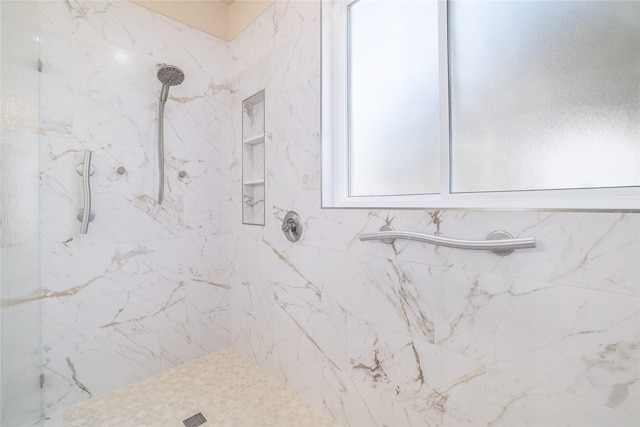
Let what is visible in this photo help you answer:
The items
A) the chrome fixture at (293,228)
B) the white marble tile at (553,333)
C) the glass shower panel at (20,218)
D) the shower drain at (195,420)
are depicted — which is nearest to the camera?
the white marble tile at (553,333)

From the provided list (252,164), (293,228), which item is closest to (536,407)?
(293,228)

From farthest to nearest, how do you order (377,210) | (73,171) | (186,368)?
(186,368) < (73,171) < (377,210)

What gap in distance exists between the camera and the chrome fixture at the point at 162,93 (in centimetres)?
142

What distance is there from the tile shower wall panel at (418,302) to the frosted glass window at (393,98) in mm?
167

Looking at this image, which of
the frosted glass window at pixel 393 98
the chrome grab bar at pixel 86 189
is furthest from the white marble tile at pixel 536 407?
the chrome grab bar at pixel 86 189

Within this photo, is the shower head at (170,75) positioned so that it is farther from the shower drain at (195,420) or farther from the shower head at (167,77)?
the shower drain at (195,420)

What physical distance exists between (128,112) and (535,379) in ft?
6.51

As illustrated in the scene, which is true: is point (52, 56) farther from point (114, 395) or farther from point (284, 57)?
point (114, 395)

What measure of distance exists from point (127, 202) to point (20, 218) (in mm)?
433

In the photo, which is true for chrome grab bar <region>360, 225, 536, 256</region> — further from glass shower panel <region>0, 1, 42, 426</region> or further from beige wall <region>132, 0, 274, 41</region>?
beige wall <region>132, 0, 274, 41</region>

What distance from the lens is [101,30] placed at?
1386 millimetres

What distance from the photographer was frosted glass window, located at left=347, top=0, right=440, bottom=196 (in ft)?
3.35

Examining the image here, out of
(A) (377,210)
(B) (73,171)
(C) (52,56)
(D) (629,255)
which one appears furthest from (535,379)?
(C) (52,56)

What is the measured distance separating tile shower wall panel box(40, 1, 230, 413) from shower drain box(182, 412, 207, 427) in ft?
1.58
